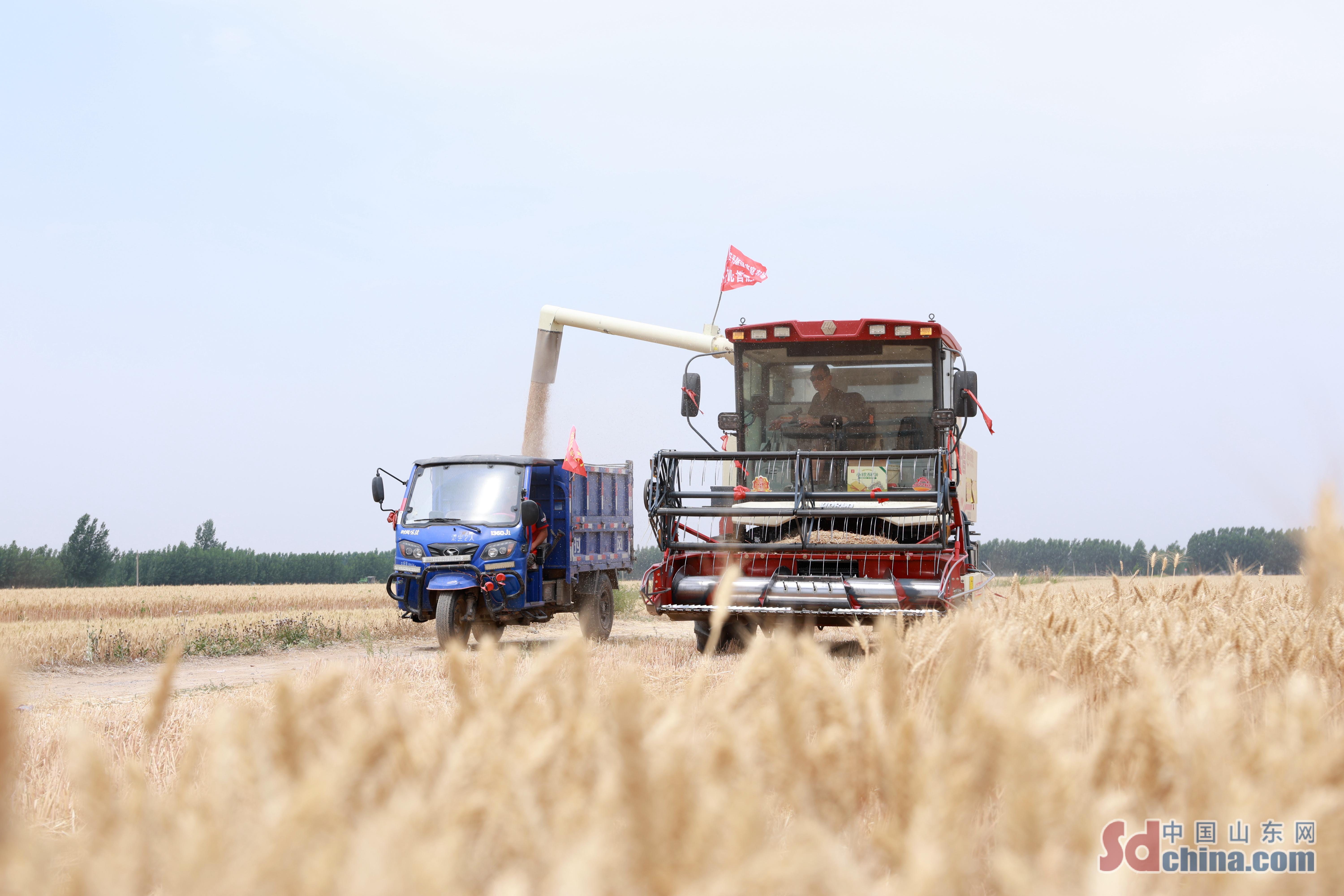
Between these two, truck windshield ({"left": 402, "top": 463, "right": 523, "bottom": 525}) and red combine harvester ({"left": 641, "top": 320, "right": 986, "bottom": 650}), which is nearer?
red combine harvester ({"left": 641, "top": 320, "right": 986, "bottom": 650})

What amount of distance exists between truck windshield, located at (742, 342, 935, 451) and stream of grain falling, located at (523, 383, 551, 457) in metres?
6.85

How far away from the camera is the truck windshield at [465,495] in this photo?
12.5 metres

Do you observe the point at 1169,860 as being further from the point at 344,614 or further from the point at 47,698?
the point at 344,614

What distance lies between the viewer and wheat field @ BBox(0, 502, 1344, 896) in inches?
33.7

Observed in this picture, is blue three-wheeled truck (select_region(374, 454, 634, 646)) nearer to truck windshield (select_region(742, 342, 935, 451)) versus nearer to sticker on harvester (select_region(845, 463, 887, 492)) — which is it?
truck windshield (select_region(742, 342, 935, 451))

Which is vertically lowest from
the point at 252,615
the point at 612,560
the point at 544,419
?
the point at 252,615

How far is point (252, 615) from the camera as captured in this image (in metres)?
21.1

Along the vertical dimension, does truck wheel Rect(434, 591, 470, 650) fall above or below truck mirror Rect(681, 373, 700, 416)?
below

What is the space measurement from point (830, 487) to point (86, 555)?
179 ft

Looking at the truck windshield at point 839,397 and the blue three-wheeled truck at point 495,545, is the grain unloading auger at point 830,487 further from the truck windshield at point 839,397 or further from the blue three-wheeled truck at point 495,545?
the blue three-wheeled truck at point 495,545

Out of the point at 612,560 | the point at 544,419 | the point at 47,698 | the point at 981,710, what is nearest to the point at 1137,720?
the point at 981,710

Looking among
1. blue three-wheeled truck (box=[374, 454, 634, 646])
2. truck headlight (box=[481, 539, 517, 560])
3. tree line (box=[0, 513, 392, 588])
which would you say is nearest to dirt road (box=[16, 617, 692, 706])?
blue three-wheeled truck (box=[374, 454, 634, 646])

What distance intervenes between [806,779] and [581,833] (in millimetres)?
381

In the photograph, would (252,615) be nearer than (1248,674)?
No
